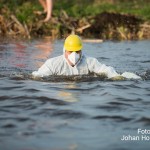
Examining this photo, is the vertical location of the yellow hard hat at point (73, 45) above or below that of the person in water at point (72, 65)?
above

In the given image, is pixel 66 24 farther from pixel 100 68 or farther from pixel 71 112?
pixel 71 112

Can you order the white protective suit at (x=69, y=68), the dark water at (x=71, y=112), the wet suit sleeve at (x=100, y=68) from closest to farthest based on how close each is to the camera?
the dark water at (x=71, y=112)
the white protective suit at (x=69, y=68)
the wet suit sleeve at (x=100, y=68)

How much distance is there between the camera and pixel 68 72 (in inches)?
409

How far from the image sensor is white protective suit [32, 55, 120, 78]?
10258mm

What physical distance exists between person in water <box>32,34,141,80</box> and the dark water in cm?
21

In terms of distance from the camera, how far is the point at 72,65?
34.1 feet

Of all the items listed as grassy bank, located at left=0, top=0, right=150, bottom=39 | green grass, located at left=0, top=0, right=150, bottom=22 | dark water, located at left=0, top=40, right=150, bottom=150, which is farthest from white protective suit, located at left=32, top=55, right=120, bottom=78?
green grass, located at left=0, top=0, right=150, bottom=22

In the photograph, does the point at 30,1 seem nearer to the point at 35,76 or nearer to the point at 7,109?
the point at 35,76

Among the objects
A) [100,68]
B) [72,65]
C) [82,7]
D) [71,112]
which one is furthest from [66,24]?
[71,112]

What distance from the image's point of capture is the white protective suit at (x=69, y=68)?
33.7 feet

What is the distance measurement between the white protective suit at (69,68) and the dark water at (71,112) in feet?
0.68

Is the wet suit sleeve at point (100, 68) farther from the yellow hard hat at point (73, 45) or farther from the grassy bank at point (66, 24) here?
the grassy bank at point (66, 24)

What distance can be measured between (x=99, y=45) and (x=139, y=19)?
495 cm

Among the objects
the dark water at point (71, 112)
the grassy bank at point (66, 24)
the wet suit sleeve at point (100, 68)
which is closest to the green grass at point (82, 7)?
the grassy bank at point (66, 24)
